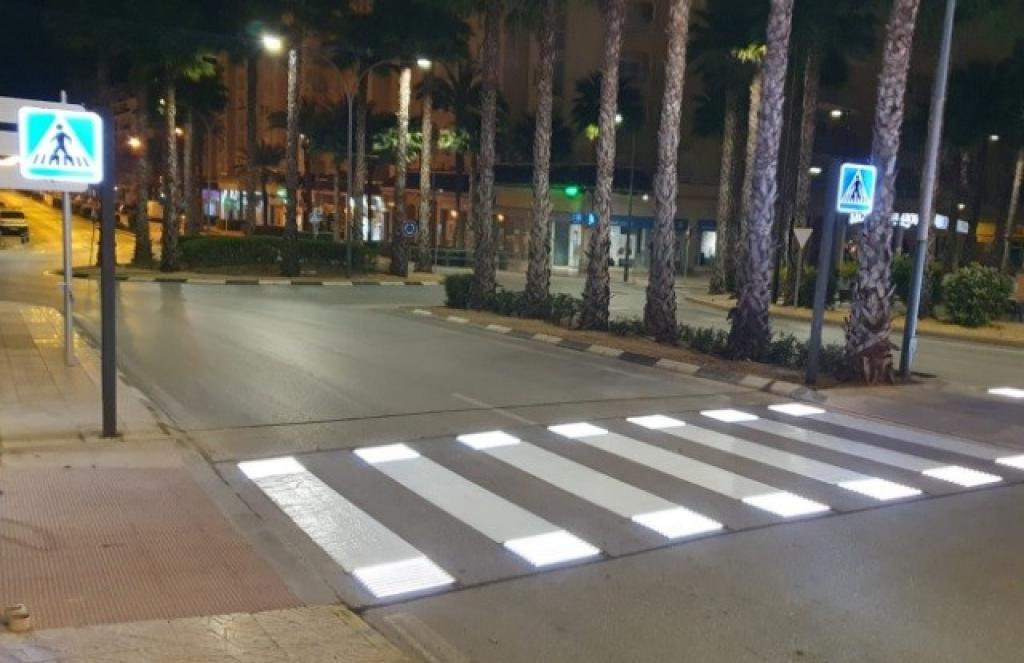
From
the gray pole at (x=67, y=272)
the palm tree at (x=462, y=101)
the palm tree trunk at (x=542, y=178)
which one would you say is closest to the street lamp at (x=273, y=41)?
the palm tree trunk at (x=542, y=178)

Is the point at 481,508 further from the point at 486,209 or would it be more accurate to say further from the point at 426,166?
the point at 426,166

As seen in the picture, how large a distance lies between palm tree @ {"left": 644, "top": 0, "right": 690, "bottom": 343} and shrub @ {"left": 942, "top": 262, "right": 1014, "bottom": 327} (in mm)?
10160

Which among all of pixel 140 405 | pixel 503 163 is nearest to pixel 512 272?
pixel 503 163

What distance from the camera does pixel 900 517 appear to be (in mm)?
6992

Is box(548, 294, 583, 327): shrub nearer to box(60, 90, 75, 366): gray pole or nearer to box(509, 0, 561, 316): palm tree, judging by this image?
box(509, 0, 561, 316): palm tree

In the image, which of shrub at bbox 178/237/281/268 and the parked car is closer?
shrub at bbox 178/237/281/268

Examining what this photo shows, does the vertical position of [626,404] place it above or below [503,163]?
below

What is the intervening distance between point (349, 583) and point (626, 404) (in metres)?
6.38

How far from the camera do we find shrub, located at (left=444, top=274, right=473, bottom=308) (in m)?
22.8

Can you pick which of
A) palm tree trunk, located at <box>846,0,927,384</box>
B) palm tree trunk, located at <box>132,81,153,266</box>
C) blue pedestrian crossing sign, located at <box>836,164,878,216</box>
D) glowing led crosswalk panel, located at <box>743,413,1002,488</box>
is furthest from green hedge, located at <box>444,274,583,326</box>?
palm tree trunk, located at <box>132,81,153,266</box>

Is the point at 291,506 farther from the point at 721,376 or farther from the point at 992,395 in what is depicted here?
the point at 992,395

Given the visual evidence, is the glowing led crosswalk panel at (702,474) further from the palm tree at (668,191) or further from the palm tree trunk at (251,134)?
the palm tree trunk at (251,134)

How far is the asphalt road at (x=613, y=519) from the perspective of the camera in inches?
191

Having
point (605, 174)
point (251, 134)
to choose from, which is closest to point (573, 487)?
point (605, 174)
